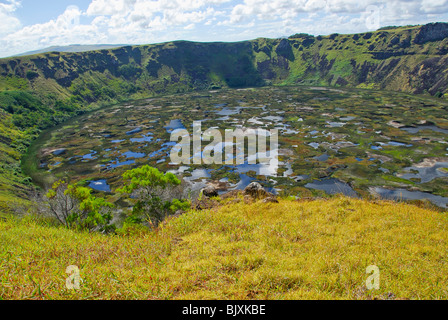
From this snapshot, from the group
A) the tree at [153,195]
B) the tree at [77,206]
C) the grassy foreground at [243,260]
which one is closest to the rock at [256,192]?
the grassy foreground at [243,260]

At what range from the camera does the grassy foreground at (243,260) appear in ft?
24.3

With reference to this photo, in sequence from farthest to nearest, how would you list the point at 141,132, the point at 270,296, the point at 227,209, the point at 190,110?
the point at 190,110
the point at 141,132
the point at 227,209
the point at 270,296

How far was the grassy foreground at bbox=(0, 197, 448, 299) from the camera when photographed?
24.3 ft

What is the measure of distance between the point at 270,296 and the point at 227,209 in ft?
39.6

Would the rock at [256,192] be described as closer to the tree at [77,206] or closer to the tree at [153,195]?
the tree at [153,195]

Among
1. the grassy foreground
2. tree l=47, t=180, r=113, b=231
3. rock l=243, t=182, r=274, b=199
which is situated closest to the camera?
the grassy foreground

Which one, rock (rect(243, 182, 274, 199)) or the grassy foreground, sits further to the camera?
rock (rect(243, 182, 274, 199))

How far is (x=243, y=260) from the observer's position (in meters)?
9.59

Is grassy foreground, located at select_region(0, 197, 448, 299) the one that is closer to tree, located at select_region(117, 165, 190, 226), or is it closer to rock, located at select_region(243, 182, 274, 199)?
rock, located at select_region(243, 182, 274, 199)

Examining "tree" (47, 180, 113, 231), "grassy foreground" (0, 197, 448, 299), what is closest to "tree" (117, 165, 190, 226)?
"tree" (47, 180, 113, 231)
